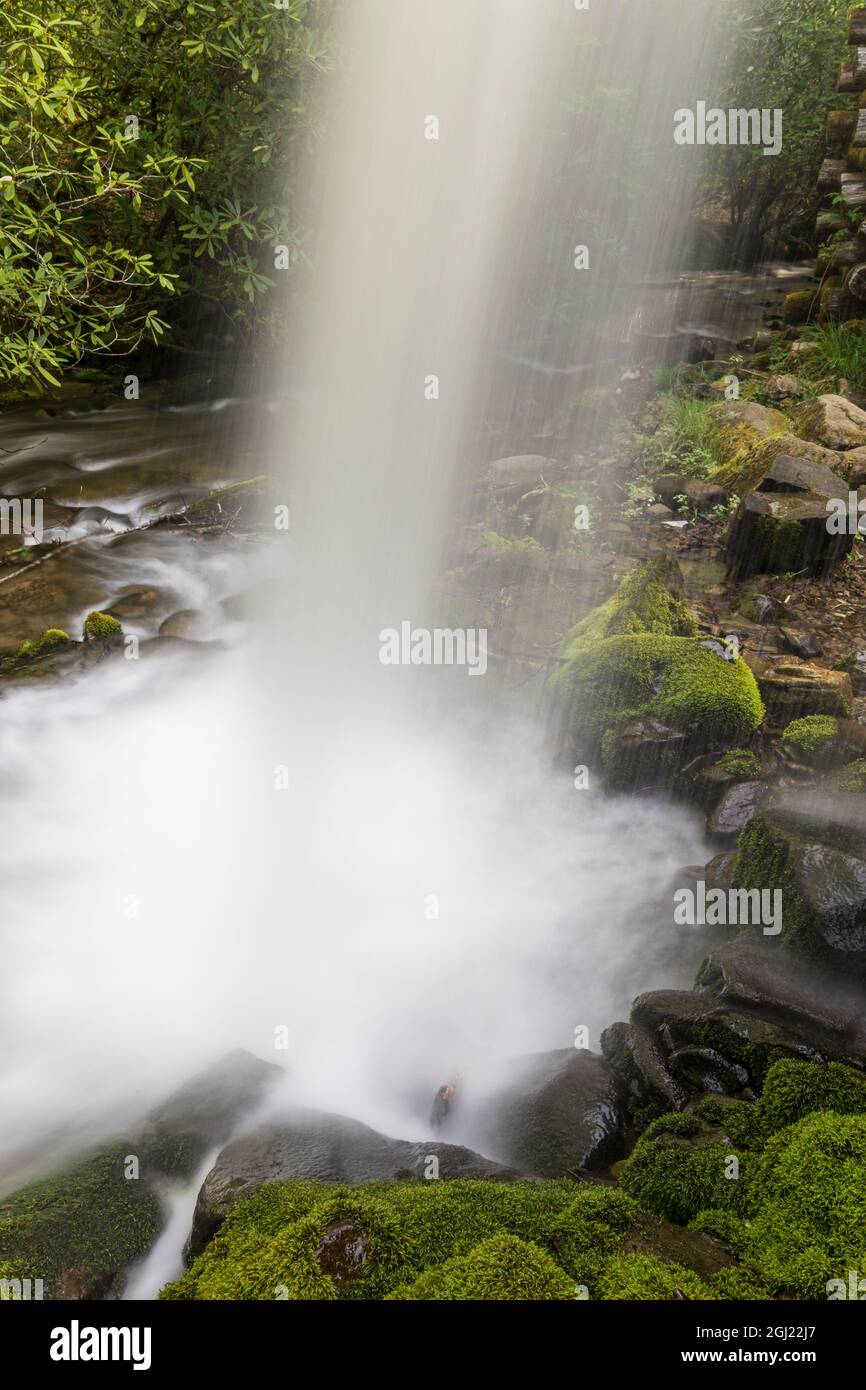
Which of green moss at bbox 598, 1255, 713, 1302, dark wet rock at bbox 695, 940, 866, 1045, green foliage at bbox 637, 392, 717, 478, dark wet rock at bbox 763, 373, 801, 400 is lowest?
green moss at bbox 598, 1255, 713, 1302

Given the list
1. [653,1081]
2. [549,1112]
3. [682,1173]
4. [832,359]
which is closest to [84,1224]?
[549,1112]

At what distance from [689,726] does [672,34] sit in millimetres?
17662

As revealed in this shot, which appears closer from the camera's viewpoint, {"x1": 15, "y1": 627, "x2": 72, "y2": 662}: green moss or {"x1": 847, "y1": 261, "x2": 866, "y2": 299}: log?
{"x1": 15, "y1": 627, "x2": 72, "y2": 662}: green moss

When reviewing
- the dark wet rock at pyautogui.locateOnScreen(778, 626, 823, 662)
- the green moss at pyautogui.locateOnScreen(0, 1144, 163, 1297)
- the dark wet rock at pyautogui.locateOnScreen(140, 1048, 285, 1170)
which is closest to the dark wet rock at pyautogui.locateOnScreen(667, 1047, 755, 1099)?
the dark wet rock at pyautogui.locateOnScreen(140, 1048, 285, 1170)

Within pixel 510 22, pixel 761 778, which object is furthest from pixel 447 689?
pixel 510 22

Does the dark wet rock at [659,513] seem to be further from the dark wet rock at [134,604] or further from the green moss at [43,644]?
the green moss at [43,644]

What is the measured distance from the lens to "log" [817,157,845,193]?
13.7 meters

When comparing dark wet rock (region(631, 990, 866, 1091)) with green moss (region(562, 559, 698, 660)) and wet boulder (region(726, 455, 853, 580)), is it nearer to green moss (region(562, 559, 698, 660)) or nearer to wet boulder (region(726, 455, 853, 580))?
green moss (region(562, 559, 698, 660))

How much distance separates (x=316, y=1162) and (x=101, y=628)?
632 cm

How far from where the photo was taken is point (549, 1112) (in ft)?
14.2

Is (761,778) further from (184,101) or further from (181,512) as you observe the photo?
(184,101)
